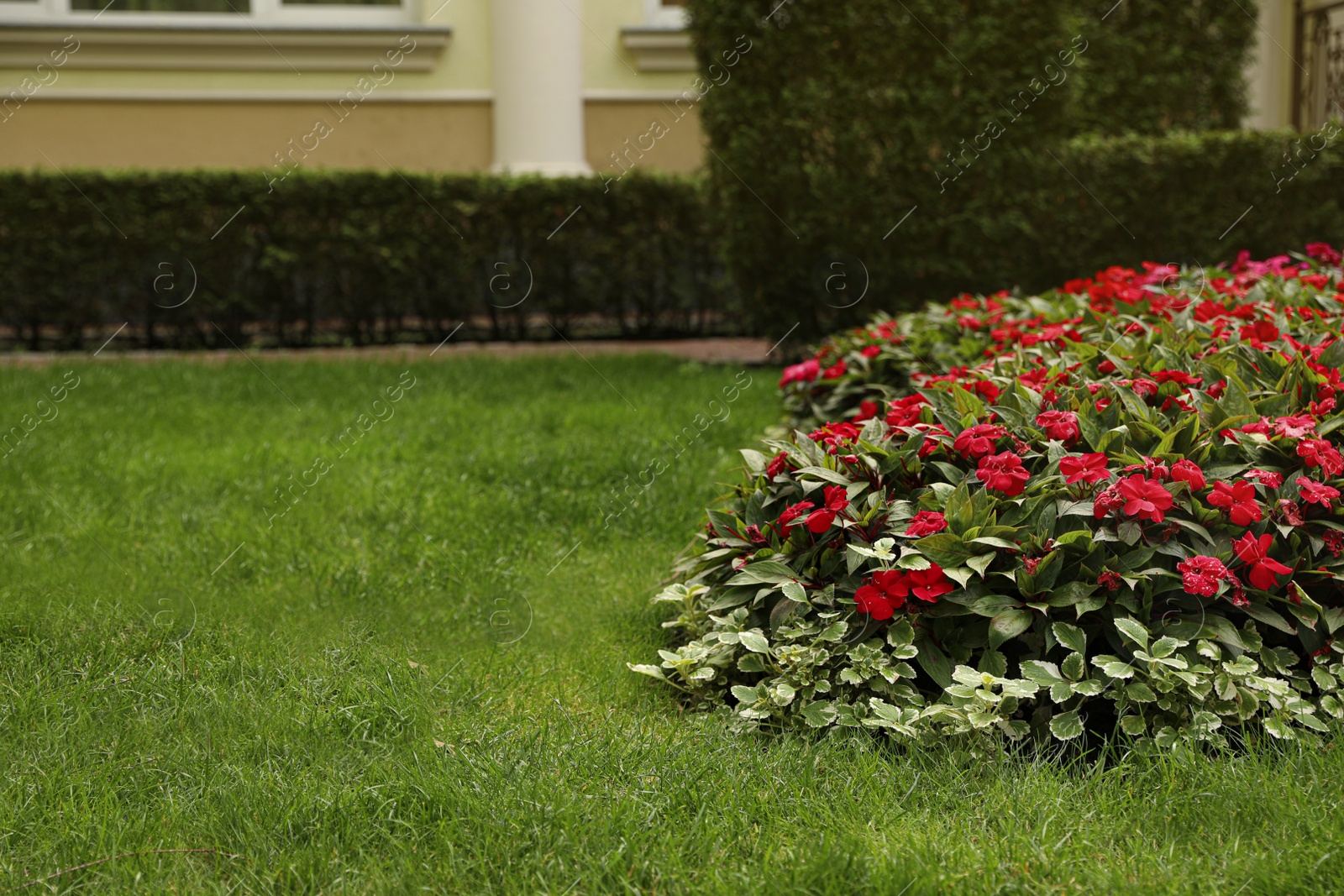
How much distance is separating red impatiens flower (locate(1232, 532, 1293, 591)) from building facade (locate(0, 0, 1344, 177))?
916 centimetres

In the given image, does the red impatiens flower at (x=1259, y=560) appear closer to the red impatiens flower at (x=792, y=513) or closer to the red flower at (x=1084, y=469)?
the red flower at (x=1084, y=469)

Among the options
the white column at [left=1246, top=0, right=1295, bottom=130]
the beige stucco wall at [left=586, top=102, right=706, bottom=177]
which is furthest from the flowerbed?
the white column at [left=1246, top=0, right=1295, bottom=130]

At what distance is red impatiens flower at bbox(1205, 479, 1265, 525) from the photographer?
2.42 m

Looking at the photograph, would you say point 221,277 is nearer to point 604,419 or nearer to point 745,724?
point 604,419

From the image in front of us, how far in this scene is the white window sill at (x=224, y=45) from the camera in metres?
10.9

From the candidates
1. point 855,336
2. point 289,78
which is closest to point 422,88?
point 289,78

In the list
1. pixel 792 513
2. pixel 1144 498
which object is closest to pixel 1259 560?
pixel 1144 498

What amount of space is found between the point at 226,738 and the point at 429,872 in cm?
75

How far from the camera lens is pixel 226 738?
240cm

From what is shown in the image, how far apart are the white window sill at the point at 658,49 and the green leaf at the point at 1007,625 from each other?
9.95 meters

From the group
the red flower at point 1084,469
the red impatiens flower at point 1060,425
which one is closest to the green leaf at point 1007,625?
the red flower at point 1084,469

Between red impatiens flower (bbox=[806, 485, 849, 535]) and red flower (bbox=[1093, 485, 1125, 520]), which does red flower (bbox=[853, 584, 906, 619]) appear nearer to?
red impatiens flower (bbox=[806, 485, 849, 535])

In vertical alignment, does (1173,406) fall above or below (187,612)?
above

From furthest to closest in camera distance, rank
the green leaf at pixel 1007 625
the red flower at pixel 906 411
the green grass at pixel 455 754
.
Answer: the red flower at pixel 906 411 → the green leaf at pixel 1007 625 → the green grass at pixel 455 754
